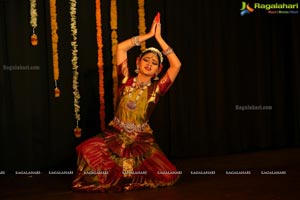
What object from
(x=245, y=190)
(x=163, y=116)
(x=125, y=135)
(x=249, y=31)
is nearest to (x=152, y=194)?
(x=125, y=135)

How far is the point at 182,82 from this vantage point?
14.8ft

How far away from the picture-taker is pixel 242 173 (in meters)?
3.63

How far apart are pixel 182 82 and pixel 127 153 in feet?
5.41

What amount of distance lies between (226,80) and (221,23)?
69cm

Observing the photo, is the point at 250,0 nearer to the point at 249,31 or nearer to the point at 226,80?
the point at 249,31

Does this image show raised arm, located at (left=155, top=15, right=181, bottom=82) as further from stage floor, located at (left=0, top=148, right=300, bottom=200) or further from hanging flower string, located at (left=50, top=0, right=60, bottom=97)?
hanging flower string, located at (left=50, top=0, right=60, bottom=97)

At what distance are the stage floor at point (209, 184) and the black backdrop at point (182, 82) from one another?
391 mm

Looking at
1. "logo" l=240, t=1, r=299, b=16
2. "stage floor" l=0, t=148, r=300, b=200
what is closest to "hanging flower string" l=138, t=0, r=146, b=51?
"logo" l=240, t=1, r=299, b=16

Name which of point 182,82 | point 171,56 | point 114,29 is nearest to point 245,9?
point 182,82

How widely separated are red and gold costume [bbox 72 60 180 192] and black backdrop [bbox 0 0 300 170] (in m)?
0.96

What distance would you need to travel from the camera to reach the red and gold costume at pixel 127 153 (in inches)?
118

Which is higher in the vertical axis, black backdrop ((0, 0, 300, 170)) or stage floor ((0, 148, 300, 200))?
black backdrop ((0, 0, 300, 170))

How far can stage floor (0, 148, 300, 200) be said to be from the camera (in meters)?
2.88

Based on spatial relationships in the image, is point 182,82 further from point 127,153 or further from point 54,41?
point 127,153
